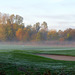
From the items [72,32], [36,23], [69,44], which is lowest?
[69,44]

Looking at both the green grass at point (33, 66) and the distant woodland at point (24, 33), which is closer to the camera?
the green grass at point (33, 66)

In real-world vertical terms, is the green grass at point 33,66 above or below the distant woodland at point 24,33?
below

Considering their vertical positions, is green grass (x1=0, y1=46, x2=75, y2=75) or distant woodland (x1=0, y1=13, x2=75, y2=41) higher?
distant woodland (x1=0, y1=13, x2=75, y2=41)

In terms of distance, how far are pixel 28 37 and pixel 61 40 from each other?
60.0ft

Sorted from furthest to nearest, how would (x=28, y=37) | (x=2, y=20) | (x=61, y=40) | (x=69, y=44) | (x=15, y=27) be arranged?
(x=2, y=20) → (x=15, y=27) → (x=28, y=37) → (x=61, y=40) → (x=69, y=44)

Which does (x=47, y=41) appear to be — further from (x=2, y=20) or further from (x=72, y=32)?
(x=2, y=20)

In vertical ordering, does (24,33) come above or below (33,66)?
above

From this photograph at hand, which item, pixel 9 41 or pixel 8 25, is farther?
pixel 8 25

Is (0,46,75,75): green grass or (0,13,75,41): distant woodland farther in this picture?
(0,13,75,41): distant woodland

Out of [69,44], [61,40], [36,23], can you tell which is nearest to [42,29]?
[36,23]

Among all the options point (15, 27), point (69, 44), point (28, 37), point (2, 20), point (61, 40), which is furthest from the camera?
point (2, 20)

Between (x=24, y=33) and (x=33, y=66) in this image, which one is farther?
(x=24, y=33)

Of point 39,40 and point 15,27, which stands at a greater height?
point 15,27

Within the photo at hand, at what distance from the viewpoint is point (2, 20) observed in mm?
113250
